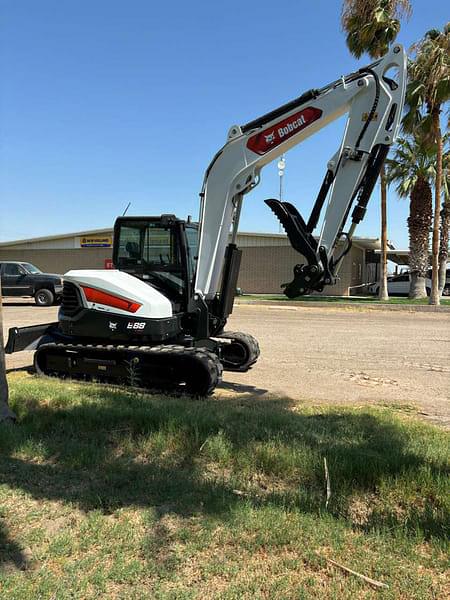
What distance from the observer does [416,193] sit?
24500 mm

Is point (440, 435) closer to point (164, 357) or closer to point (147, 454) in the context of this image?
point (147, 454)

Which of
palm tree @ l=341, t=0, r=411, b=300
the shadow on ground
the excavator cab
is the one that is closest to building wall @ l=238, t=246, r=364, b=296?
palm tree @ l=341, t=0, r=411, b=300

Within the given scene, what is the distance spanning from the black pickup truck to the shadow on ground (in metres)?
15.9

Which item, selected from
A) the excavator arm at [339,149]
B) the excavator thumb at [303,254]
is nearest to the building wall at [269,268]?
the excavator arm at [339,149]

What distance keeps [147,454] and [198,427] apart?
23.6 inches

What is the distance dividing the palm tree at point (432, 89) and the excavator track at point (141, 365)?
16.4m

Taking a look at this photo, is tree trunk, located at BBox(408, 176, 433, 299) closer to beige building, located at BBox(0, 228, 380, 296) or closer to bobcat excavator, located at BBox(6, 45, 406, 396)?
beige building, located at BBox(0, 228, 380, 296)

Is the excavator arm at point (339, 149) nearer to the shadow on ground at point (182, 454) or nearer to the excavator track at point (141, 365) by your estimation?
the excavator track at point (141, 365)

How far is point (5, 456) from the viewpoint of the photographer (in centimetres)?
424

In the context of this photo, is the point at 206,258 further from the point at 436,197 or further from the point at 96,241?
the point at 96,241

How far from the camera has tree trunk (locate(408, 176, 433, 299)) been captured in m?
24.3

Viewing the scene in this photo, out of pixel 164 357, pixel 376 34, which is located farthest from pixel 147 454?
pixel 376 34

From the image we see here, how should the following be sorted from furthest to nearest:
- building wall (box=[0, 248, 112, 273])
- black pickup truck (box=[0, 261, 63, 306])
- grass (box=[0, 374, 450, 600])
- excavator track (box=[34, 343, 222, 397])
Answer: building wall (box=[0, 248, 112, 273])
black pickup truck (box=[0, 261, 63, 306])
excavator track (box=[34, 343, 222, 397])
grass (box=[0, 374, 450, 600])

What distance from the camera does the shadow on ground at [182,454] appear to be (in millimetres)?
3486
